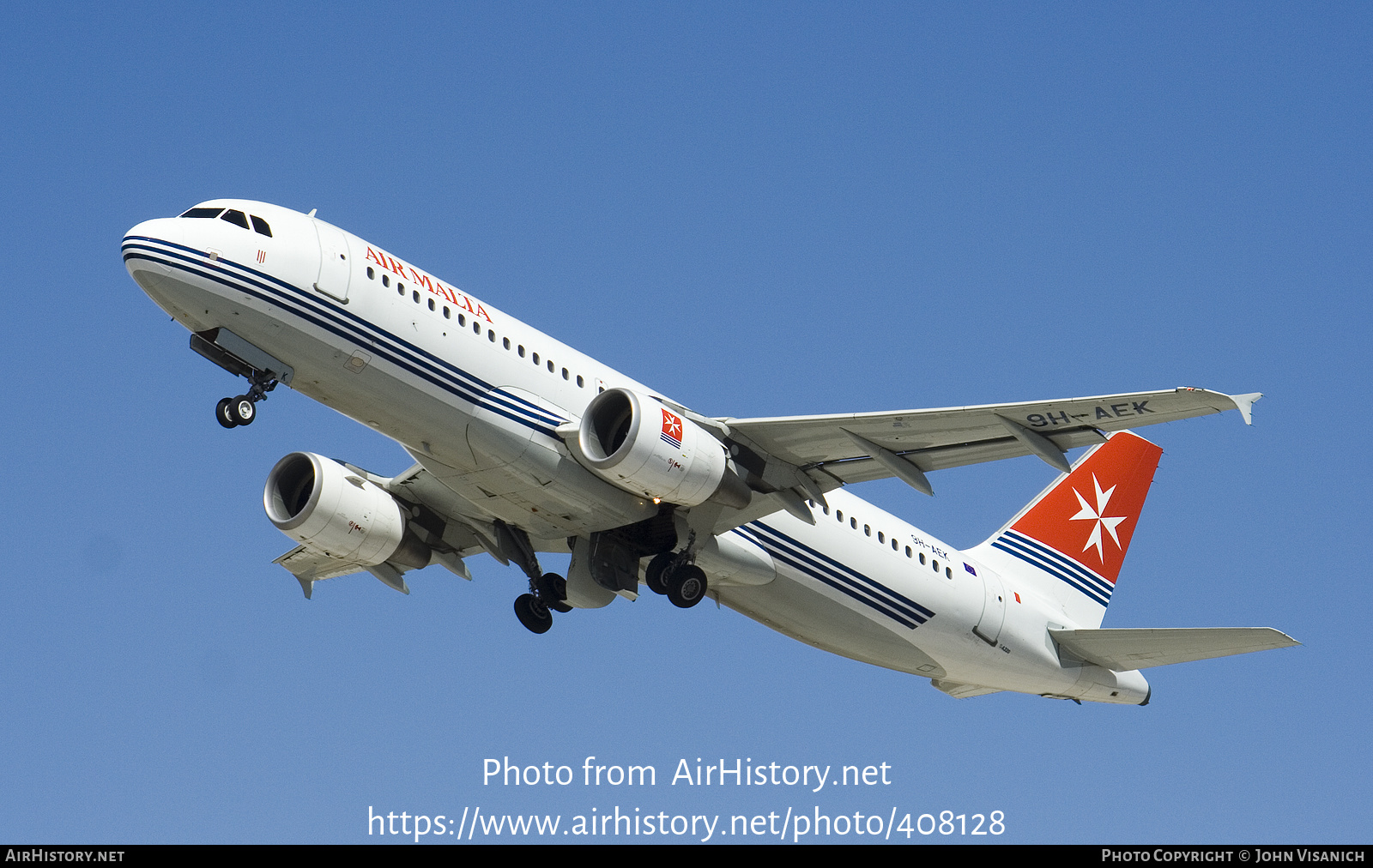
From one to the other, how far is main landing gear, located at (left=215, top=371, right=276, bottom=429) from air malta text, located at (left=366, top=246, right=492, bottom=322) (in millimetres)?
2486

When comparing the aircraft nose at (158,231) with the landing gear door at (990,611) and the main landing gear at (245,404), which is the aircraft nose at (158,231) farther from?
the landing gear door at (990,611)

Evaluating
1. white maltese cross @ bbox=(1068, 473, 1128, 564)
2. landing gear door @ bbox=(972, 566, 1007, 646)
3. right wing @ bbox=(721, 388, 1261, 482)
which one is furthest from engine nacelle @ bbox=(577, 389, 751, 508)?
white maltese cross @ bbox=(1068, 473, 1128, 564)

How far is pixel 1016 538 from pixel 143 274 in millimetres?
18682

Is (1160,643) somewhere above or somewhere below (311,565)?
above

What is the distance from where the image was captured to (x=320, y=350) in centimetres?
2447

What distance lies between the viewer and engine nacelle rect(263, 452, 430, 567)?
2897 centimetres

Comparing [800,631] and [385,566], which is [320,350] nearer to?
[385,566]

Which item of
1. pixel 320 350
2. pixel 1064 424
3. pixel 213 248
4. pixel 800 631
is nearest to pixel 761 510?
pixel 800 631

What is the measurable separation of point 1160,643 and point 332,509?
15549 millimetres

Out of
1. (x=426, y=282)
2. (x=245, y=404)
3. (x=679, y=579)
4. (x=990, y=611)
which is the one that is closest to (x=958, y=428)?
(x=679, y=579)

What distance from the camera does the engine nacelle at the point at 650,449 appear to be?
2527cm

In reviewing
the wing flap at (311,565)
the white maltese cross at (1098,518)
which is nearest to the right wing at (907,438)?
the wing flap at (311,565)

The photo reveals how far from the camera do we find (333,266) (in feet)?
80.9

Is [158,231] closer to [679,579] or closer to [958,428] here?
[679,579]
